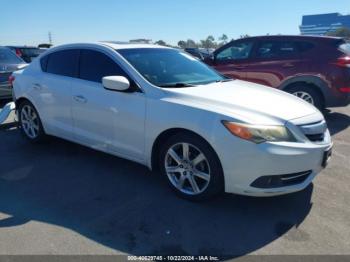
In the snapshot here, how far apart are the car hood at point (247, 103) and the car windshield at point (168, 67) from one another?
0.27 meters

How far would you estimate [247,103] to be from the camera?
144 inches

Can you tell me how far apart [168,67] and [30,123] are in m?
2.61

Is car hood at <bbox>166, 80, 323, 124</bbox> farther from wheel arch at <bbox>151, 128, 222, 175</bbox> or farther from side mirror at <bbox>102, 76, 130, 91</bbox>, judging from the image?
side mirror at <bbox>102, 76, 130, 91</bbox>

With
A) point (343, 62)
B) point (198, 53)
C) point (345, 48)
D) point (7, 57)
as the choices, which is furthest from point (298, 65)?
point (198, 53)

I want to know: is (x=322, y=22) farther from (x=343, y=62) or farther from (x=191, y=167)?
(x=191, y=167)

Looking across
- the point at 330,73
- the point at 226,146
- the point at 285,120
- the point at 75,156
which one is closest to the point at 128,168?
the point at 75,156

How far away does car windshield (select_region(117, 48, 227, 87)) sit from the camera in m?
4.18

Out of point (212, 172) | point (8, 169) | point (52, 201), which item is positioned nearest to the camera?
point (212, 172)

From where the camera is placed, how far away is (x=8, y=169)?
186 inches

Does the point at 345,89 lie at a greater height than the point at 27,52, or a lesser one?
greater

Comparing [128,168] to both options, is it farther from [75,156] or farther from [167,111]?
[167,111]

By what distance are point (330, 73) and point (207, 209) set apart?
4.73 metres

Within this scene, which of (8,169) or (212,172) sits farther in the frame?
(8,169)

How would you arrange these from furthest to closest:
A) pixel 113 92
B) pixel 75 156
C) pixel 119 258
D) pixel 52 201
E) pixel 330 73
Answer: pixel 330 73
pixel 75 156
pixel 113 92
pixel 52 201
pixel 119 258
